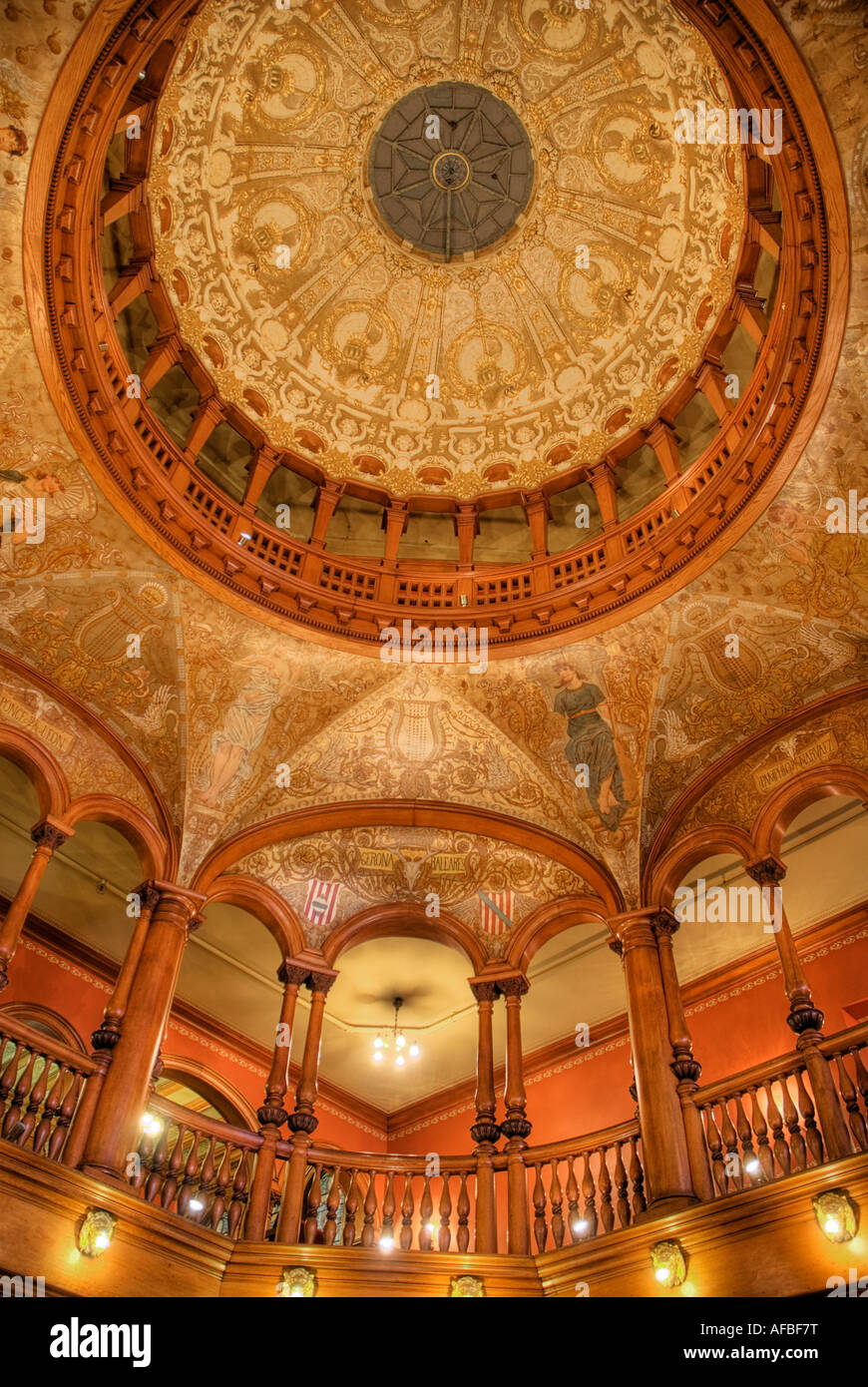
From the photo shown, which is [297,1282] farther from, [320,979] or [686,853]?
[686,853]

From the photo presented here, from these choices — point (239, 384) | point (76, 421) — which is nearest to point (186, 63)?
point (239, 384)

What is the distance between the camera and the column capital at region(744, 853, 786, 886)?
9883mm

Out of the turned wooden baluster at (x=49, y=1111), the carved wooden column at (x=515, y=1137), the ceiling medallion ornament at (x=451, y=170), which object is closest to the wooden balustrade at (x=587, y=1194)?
the carved wooden column at (x=515, y=1137)

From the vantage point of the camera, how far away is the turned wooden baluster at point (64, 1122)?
817 centimetres

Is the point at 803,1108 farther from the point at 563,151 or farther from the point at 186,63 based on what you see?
the point at 186,63

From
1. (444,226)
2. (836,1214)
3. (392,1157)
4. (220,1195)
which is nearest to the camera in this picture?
(836,1214)

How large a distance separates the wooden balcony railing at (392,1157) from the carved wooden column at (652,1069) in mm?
232

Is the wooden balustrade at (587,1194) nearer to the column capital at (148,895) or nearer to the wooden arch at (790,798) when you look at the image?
the wooden arch at (790,798)

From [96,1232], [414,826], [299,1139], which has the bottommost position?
[96,1232]

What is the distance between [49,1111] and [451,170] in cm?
1073

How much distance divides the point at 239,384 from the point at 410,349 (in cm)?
226

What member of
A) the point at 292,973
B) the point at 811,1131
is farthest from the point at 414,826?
the point at 811,1131

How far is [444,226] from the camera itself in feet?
40.8
